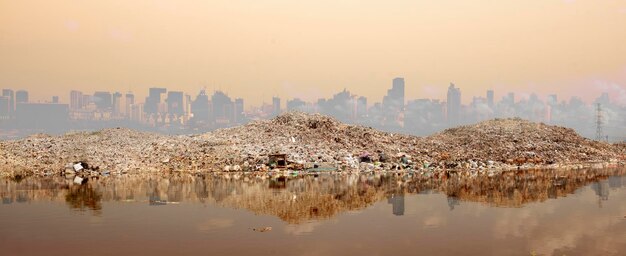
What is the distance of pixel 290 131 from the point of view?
3941 cm

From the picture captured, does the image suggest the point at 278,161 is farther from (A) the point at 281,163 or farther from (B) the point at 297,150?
(B) the point at 297,150

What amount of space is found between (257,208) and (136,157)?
19373mm

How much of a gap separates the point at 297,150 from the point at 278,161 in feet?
9.70

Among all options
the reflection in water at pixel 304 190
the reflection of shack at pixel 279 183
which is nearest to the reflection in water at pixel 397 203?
the reflection in water at pixel 304 190

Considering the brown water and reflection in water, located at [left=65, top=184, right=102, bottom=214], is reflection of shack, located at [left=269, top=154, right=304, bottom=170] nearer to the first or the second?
the brown water

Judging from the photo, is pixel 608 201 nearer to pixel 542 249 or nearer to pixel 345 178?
pixel 542 249

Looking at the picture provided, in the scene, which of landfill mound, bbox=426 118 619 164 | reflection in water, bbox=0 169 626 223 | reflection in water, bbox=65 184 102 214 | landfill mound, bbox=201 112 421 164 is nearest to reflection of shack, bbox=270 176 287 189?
reflection in water, bbox=0 169 626 223

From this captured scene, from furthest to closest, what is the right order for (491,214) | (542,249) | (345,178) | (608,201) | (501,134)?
(501,134)
(345,178)
(608,201)
(491,214)
(542,249)

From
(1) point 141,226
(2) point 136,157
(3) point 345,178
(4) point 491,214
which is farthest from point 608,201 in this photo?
(2) point 136,157

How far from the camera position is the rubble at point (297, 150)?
107 feet

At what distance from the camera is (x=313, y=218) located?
15.2 metres

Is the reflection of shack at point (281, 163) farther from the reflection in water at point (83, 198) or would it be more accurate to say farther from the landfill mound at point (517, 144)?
the landfill mound at point (517, 144)

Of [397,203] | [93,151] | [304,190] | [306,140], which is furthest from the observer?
[306,140]

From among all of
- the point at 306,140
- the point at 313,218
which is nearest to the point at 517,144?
the point at 306,140
